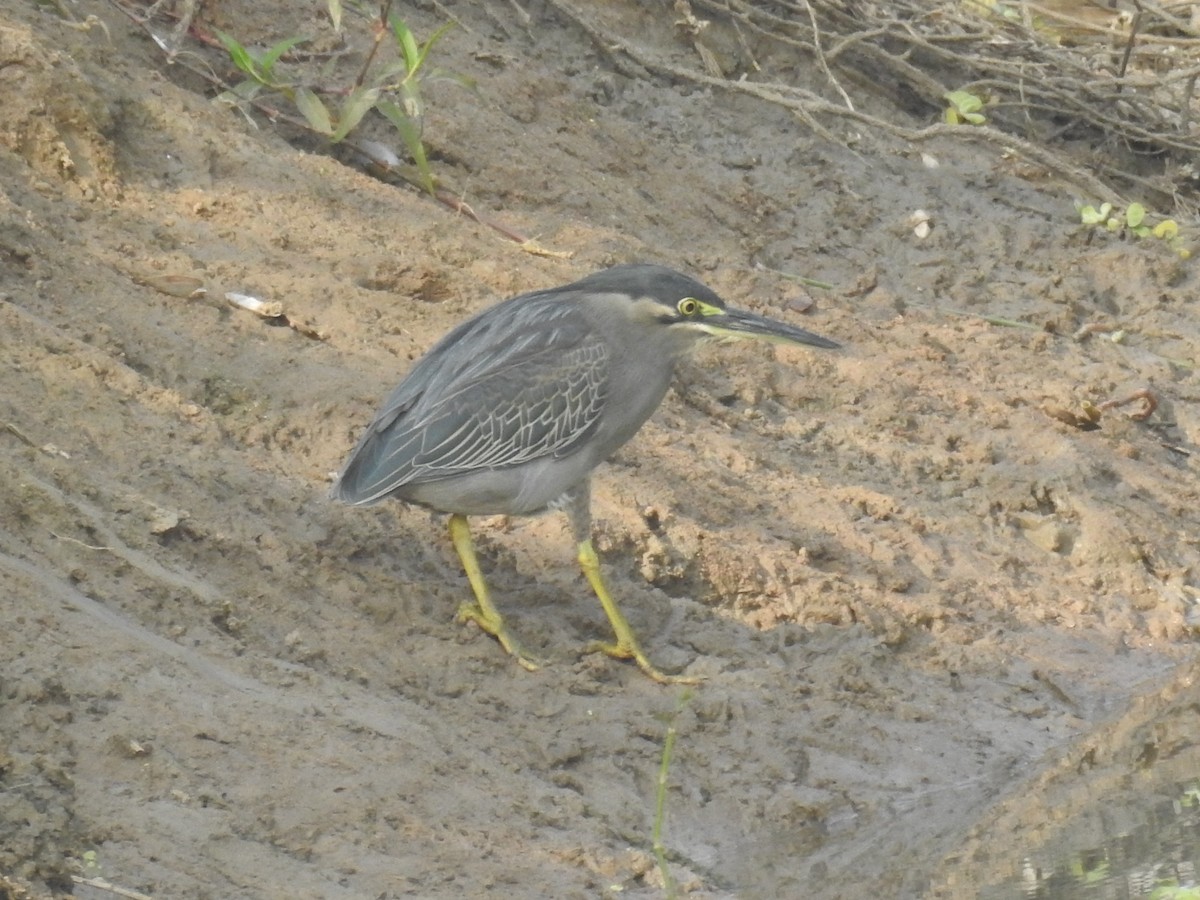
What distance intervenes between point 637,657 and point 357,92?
3.36 m

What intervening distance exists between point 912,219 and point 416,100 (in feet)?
10.2

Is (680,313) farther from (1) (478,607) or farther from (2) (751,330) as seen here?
(1) (478,607)

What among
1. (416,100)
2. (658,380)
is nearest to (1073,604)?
(658,380)

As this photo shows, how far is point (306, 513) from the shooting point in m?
6.54

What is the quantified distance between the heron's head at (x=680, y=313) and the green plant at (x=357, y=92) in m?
2.17

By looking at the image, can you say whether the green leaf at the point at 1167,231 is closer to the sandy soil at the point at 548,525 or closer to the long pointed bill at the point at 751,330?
the sandy soil at the point at 548,525

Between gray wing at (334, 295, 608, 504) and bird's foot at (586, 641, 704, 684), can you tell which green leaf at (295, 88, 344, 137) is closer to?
gray wing at (334, 295, 608, 504)

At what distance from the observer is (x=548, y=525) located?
7117 millimetres

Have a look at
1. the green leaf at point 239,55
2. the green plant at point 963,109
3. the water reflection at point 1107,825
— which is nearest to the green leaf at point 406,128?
the green leaf at point 239,55

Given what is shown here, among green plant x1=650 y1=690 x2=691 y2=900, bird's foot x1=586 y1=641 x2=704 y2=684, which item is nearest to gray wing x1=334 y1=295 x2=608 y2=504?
bird's foot x1=586 y1=641 x2=704 y2=684

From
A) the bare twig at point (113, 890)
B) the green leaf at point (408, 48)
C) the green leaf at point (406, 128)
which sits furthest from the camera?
the green leaf at point (406, 128)

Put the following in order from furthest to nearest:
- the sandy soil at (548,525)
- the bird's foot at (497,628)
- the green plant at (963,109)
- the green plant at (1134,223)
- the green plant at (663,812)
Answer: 1. the green plant at (963,109)
2. the green plant at (1134,223)
3. the bird's foot at (497,628)
4. the green plant at (663,812)
5. the sandy soil at (548,525)

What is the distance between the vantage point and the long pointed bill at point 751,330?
21.1ft

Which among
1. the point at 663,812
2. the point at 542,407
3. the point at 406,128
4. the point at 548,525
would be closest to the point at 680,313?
the point at 542,407
